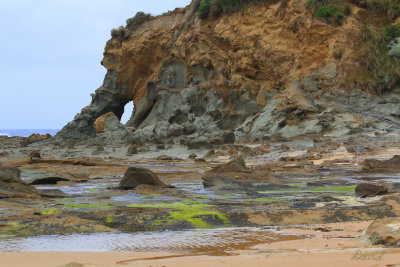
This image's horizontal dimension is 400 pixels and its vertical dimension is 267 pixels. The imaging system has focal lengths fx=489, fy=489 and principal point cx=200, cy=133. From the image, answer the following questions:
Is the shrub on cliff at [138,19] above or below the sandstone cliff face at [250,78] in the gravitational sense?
above

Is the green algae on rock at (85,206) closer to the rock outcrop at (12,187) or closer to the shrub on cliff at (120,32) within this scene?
the rock outcrop at (12,187)

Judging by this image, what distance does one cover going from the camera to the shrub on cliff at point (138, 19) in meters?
34.0

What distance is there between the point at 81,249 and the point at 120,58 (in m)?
31.7

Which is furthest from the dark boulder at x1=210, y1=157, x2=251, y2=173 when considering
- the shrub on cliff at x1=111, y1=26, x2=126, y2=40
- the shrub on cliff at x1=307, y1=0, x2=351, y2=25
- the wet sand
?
the shrub on cliff at x1=111, y1=26, x2=126, y2=40

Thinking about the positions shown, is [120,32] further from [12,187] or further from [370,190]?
[370,190]

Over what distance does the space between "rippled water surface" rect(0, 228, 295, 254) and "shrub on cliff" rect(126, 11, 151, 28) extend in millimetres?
31542

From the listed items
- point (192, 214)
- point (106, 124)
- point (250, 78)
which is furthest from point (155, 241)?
point (106, 124)

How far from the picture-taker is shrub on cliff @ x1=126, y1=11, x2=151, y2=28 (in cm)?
3403

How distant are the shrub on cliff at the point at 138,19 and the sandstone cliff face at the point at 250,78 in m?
0.81

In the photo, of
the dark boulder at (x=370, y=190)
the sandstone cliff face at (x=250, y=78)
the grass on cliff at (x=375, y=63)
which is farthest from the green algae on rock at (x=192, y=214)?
the grass on cliff at (x=375, y=63)

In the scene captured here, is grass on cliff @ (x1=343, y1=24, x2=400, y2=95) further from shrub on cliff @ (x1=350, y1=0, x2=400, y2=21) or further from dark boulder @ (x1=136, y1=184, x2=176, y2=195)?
dark boulder @ (x1=136, y1=184, x2=176, y2=195)

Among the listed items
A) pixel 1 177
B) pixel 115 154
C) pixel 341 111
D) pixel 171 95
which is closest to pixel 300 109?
pixel 341 111

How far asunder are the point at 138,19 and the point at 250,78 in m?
13.9

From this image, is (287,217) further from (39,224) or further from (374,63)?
(374,63)
